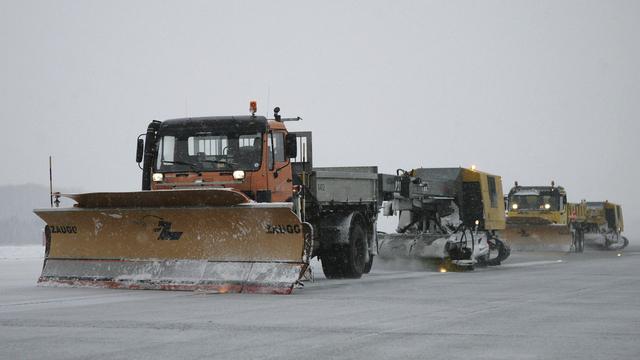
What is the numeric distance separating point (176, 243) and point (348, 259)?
4.21 meters

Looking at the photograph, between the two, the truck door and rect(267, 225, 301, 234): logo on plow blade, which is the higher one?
the truck door

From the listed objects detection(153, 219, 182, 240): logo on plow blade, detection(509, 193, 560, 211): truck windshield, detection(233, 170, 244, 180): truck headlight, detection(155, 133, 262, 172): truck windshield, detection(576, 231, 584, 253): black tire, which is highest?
detection(155, 133, 262, 172): truck windshield

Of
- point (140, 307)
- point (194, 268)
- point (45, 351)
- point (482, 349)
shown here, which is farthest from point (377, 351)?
point (194, 268)

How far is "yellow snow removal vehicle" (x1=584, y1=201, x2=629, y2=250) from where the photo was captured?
1868 inches

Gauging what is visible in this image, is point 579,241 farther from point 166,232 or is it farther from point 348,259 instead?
point 166,232

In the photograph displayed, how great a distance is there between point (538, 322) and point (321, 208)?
886cm

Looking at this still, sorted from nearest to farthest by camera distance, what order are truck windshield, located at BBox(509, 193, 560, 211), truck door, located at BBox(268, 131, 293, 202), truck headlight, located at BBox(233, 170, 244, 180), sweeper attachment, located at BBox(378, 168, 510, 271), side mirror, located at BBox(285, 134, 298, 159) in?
truck headlight, located at BBox(233, 170, 244, 180) < truck door, located at BBox(268, 131, 293, 202) < side mirror, located at BBox(285, 134, 298, 159) < sweeper attachment, located at BBox(378, 168, 510, 271) < truck windshield, located at BBox(509, 193, 560, 211)

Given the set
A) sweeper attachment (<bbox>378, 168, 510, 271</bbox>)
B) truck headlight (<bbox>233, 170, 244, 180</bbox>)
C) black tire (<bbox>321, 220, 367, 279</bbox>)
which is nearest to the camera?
truck headlight (<bbox>233, 170, 244, 180</bbox>)

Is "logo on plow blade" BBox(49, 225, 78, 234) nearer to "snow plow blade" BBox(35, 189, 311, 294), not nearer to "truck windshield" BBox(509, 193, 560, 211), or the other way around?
"snow plow blade" BBox(35, 189, 311, 294)

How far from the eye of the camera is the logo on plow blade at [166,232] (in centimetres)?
1633

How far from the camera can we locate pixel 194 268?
52.5ft

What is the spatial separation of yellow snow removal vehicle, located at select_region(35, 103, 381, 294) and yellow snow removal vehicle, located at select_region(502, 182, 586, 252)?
815 inches

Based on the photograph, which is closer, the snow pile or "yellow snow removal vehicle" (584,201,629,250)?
the snow pile

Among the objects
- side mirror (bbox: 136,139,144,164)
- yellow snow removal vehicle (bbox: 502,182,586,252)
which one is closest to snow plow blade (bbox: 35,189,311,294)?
side mirror (bbox: 136,139,144,164)
